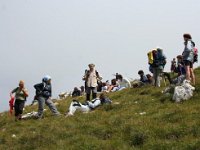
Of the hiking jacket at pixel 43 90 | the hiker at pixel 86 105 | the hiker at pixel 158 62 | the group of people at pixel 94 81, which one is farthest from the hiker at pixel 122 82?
the hiking jacket at pixel 43 90

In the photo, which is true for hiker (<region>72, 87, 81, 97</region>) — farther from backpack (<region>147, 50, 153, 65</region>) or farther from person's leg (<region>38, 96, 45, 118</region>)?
person's leg (<region>38, 96, 45, 118</region>)

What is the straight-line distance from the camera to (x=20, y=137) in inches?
847

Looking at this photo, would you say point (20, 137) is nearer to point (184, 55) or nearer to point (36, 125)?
point (36, 125)

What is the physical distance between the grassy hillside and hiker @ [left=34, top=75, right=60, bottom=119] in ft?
1.79

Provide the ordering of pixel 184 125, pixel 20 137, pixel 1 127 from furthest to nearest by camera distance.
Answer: pixel 1 127 < pixel 20 137 < pixel 184 125

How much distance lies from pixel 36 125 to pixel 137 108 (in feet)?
17.6

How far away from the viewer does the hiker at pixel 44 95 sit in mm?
27062

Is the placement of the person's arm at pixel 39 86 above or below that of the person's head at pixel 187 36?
below

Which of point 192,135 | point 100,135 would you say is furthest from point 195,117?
point 100,135

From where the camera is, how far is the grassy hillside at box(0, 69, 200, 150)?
694 inches

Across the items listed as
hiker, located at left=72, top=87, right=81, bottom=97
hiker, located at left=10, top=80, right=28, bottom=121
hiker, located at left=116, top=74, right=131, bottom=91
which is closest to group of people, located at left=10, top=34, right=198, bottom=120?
hiker, located at left=10, top=80, right=28, bottom=121

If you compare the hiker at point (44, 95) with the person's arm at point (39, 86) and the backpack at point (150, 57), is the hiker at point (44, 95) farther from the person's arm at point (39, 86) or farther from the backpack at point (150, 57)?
the backpack at point (150, 57)

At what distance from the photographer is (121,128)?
1989cm

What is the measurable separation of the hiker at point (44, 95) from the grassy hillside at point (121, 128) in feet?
1.79
